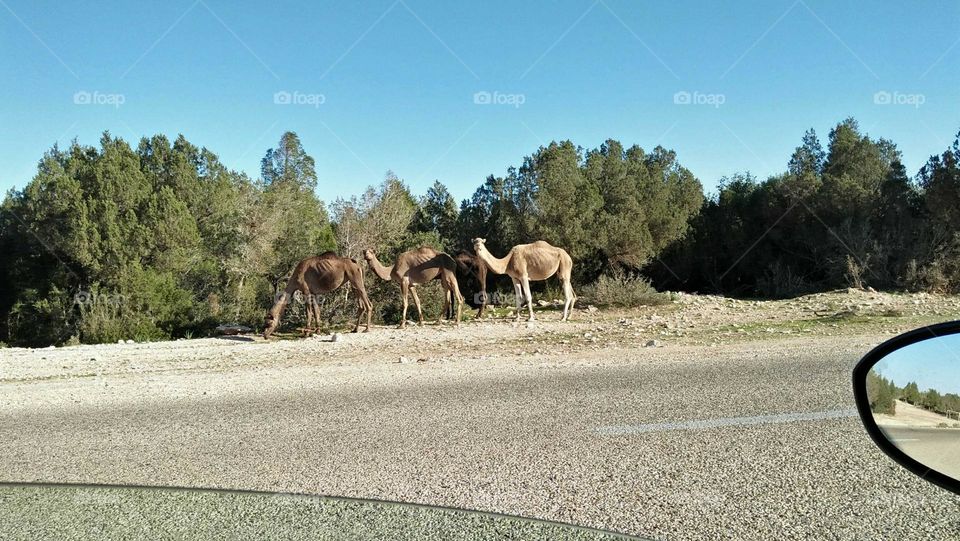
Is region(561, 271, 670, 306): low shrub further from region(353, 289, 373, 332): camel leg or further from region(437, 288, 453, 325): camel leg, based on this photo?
region(353, 289, 373, 332): camel leg

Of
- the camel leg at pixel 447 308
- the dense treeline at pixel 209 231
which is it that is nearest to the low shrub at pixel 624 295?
the dense treeline at pixel 209 231

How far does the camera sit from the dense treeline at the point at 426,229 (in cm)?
1695

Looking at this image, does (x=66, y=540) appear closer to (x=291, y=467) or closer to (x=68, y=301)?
(x=291, y=467)

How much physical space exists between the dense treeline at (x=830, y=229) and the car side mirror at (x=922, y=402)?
18.5m

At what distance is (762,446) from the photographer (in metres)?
4.43

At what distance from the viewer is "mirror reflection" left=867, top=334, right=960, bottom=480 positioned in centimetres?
192

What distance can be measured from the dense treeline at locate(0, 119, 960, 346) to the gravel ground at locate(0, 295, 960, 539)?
23.7 ft

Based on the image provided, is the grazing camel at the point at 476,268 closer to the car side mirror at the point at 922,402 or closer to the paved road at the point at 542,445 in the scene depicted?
the paved road at the point at 542,445

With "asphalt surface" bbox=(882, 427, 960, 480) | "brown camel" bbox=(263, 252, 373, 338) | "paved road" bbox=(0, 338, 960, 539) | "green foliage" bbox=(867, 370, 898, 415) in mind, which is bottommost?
"paved road" bbox=(0, 338, 960, 539)

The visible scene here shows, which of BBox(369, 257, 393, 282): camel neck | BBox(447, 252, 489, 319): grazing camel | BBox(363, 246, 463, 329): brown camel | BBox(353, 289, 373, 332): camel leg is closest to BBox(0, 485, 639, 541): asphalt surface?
BBox(353, 289, 373, 332): camel leg

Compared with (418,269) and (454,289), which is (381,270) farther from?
(454,289)

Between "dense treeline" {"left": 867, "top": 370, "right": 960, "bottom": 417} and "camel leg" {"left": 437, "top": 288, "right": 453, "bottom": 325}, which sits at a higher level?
"camel leg" {"left": 437, "top": 288, "right": 453, "bottom": 325}

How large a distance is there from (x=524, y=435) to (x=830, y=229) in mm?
18768

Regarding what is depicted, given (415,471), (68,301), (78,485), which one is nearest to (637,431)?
(415,471)
